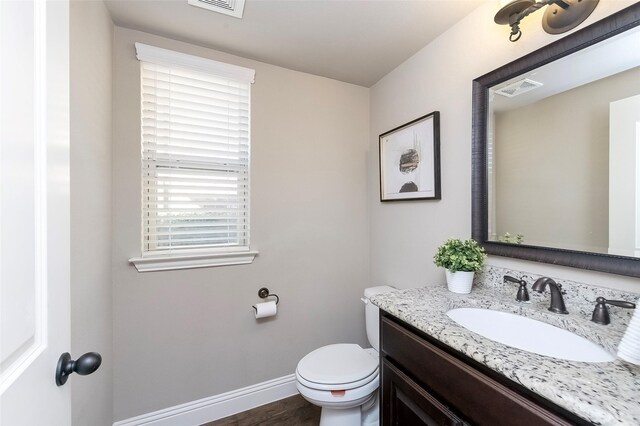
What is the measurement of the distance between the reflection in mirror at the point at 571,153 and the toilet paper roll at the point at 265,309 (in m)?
1.38

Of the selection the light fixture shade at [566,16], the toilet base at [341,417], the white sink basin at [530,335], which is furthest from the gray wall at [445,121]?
the toilet base at [341,417]

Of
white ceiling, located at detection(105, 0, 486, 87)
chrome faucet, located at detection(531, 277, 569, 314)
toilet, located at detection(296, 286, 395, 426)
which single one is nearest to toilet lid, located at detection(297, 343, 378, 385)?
toilet, located at detection(296, 286, 395, 426)

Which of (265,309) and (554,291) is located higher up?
(554,291)

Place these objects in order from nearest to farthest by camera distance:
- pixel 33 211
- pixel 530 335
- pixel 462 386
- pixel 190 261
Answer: pixel 33 211
pixel 462 386
pixel 530 335
pixel 190 261

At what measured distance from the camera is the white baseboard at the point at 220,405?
1.60m

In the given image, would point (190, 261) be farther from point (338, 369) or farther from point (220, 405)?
point (338, 369)

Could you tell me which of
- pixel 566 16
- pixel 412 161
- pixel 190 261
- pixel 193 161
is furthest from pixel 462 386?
pixel 193 161

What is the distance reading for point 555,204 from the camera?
1.09 meters

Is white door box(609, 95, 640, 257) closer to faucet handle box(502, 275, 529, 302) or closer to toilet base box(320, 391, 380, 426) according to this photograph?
faucet handle box(502, 275, 529, 302)

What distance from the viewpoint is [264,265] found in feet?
6.18

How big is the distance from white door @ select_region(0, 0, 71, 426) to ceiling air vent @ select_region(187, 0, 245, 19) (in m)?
0.82

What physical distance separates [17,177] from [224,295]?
4.69 feet

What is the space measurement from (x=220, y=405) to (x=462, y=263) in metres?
1.73

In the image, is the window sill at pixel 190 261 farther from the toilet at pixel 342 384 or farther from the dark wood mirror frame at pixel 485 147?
the dark wood mirror frame at pixel 485 147
